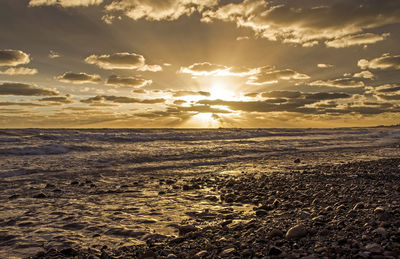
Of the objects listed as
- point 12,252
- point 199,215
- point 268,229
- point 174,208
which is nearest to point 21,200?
point 12,252

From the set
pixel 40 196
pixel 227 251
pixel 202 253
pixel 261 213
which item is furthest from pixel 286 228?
pixel 40 196

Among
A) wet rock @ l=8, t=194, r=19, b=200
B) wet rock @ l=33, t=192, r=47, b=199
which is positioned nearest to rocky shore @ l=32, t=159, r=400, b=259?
wet rock @ l=33, t=192, r=47, b=199

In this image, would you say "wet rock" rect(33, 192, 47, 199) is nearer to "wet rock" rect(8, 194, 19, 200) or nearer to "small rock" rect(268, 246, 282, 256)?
"wet rock" rect(8, 194, 19, 200)

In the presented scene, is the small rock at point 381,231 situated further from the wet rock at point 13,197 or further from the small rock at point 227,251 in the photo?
the wet rock at point 13,197

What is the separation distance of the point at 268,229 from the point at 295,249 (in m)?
1.01

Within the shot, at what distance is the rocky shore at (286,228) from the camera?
12.0ft

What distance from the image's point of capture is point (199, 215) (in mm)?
6066

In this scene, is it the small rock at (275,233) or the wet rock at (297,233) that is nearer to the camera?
the wet rock at (297,233)

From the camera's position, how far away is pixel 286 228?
4695mm

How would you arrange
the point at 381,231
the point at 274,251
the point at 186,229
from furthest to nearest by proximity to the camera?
1. the point at 186,229
2. the point at 381,231
3. the point at 274,251

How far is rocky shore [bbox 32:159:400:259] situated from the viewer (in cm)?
366

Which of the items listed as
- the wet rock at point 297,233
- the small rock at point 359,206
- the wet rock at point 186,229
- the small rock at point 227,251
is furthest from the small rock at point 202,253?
the small rock at point 359,206

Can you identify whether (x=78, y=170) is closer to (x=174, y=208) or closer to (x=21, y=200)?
(x=21, y=200)

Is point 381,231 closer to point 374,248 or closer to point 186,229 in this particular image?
point 374,248
